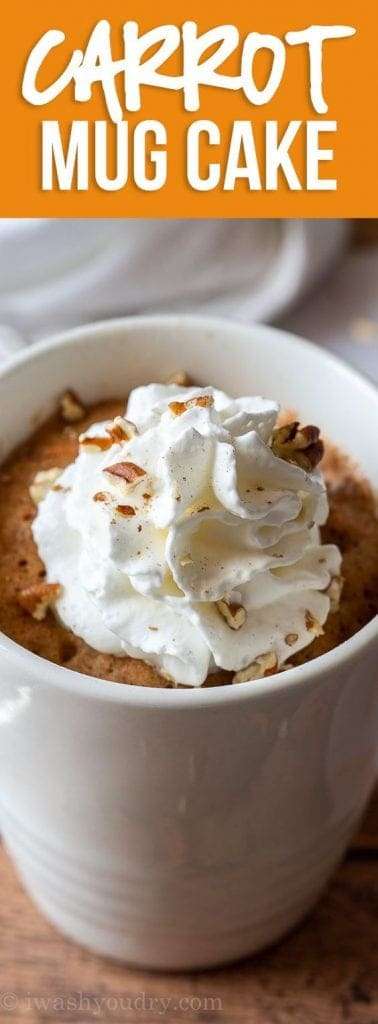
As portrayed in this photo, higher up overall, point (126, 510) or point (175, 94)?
point (175, 94)

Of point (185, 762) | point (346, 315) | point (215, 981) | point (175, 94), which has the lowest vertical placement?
point (215, 981)

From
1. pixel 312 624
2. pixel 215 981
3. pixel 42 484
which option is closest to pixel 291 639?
pixel 312 624

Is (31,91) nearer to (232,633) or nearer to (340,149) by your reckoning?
(340,149)

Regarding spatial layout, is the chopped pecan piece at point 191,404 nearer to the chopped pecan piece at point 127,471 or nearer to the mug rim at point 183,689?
the chopped pecan piece at point 127,471

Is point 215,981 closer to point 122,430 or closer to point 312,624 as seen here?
point 312,624

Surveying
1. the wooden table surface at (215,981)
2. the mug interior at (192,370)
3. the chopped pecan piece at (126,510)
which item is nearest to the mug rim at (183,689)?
the chopped pecan piece at (126,510)

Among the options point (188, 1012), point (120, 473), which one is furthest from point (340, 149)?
point (188, 1012)

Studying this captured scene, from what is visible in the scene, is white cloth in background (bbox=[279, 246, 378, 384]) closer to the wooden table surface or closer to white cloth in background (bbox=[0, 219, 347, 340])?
white cloth in background (bbox=[0, 219, 347, 340])

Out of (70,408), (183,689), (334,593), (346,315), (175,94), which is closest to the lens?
(183,689)
